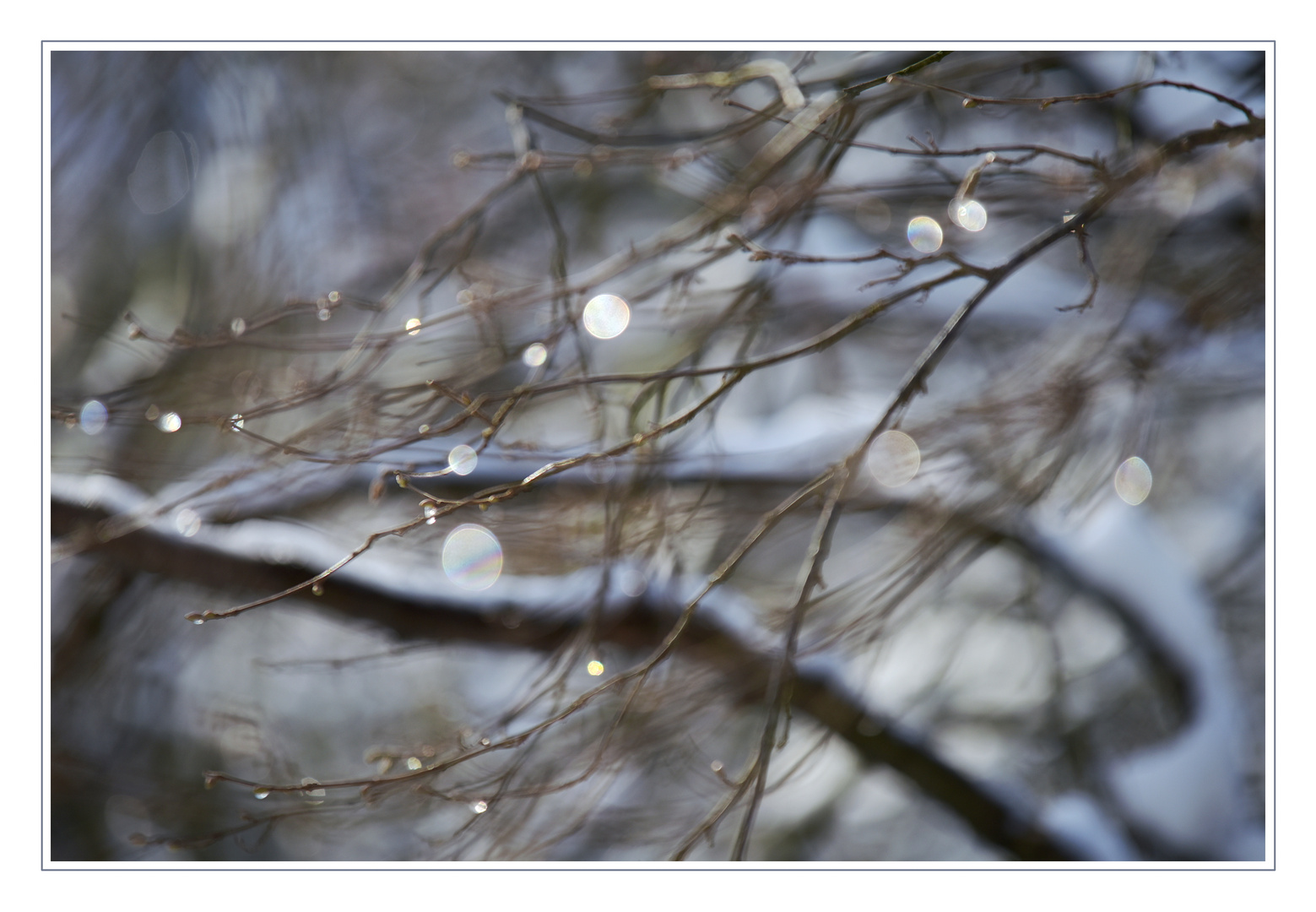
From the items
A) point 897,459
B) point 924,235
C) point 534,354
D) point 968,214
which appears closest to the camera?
point 968,214

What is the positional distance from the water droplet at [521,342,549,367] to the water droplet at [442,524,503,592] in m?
0.36

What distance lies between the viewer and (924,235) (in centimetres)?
93

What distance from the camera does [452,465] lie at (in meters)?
0.54

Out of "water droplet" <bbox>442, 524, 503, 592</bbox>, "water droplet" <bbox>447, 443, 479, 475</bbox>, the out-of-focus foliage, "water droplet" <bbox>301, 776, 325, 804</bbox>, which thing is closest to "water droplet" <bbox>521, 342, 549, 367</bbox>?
the out-of-focus foliage

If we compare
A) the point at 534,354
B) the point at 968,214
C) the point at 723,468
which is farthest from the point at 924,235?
the point at 534,354

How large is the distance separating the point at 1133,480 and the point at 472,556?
1.07m

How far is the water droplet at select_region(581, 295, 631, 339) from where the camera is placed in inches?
33.7

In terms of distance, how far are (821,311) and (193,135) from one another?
1.38 metres

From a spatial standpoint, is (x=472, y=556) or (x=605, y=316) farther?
(x=472, y=556)

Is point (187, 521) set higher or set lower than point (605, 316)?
lower

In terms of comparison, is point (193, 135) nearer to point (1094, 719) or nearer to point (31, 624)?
point (31, 624)

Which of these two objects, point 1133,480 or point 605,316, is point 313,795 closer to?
point 605,316

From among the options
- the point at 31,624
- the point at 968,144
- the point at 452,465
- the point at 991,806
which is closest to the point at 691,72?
the point at 968,144

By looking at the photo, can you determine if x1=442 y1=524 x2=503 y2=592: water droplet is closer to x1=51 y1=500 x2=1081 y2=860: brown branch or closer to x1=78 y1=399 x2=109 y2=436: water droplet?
x1=51 y1=500 x2=1081 y2=860: brown branch
